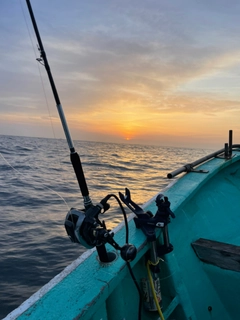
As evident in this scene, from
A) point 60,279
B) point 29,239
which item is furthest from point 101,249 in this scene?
point 29,239

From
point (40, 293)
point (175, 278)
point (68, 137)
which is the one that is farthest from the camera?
point (175, 278)

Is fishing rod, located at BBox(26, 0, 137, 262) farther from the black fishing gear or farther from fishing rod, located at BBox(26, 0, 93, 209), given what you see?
the black fishing gear

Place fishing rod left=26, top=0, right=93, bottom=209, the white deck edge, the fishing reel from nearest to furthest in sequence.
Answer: the white deck edge < the fishing reel < fishing rod left=26, top=0, right=93, bottom=209

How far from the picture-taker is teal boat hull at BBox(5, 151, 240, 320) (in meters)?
1.43

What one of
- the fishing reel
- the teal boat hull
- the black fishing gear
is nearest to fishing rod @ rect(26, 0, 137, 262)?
the fishing reel

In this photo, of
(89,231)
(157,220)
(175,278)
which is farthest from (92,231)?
(175,278)

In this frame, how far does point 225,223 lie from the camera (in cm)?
341

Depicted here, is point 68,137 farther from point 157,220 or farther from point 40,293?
point 40,293

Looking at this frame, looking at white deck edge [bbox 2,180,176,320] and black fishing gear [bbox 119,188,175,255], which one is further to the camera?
black fishing gear [bbox 119,188,175,255]

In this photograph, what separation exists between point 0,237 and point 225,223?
495cm

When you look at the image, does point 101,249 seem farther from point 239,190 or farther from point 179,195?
point 239,190

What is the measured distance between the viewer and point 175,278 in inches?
85.5

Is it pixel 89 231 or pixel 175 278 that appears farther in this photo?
pixel 175 278

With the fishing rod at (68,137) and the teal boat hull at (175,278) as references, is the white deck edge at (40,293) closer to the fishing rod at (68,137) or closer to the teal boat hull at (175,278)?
the teal boat hull at (175,278)
